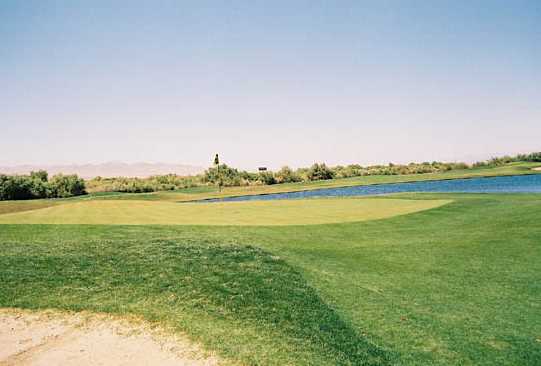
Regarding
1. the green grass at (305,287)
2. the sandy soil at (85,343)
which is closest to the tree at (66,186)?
the green grass at (305,287)

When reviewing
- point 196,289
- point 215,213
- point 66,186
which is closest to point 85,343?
point 196,289

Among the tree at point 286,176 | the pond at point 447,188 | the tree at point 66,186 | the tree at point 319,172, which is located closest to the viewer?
the pond at point 447,188

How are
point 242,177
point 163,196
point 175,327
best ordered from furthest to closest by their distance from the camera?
point 242,177
point 163,196
point 175,327

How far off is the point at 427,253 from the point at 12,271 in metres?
12.9

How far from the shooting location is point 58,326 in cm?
761

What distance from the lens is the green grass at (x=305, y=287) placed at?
268 inches

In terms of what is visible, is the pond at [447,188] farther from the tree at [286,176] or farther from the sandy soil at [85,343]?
the sandy soil at [85,343]

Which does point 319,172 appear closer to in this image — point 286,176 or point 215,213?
point 286,176

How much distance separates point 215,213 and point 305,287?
41.3 feet

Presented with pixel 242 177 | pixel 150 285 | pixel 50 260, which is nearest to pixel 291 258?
pixel 150 285

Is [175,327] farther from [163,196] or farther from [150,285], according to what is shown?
[163,196]

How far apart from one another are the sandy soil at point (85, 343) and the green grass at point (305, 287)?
1.34 feet

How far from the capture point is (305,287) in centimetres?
930

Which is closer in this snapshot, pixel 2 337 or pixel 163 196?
pixel 2 337
